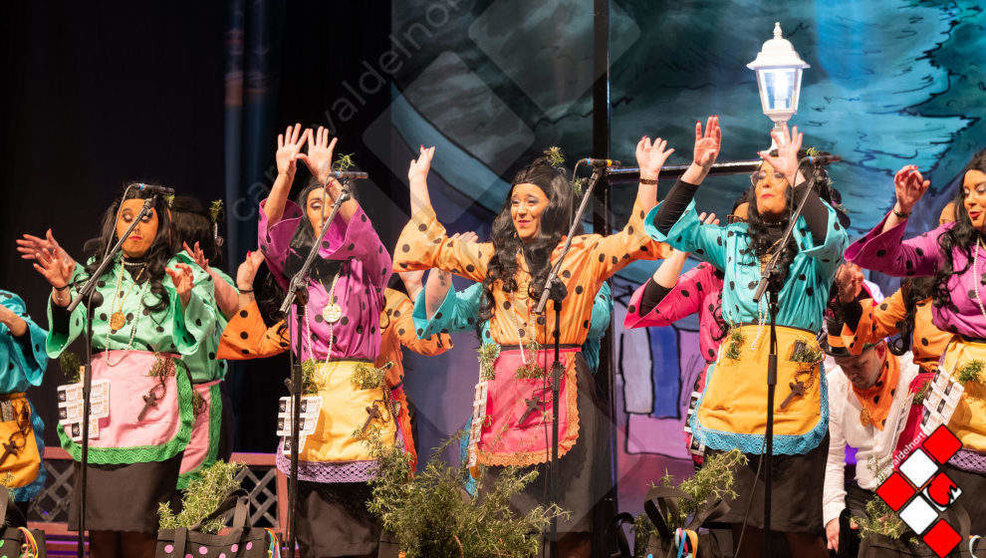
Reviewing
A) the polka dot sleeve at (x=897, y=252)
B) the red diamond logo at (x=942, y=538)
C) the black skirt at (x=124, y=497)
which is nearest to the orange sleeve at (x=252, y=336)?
the black skirt at (x=124, y=497)

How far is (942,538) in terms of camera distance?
3316mm

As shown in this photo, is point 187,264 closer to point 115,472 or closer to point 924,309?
point 115,472

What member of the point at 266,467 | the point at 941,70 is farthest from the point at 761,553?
the point at 266,467

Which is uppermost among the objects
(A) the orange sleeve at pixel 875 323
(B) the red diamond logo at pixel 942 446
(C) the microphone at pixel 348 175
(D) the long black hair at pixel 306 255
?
(C) the microphone at pixel 348 175

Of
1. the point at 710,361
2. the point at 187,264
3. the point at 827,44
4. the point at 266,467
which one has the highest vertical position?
the point at 827,44

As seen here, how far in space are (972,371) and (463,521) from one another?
174 centimetres

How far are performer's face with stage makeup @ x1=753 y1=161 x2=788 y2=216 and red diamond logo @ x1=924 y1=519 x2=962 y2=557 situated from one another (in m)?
1.32

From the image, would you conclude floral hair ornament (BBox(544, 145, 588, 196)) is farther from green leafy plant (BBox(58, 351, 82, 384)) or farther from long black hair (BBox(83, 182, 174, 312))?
green leafy plant (BBox(58, 351, 82, 384))

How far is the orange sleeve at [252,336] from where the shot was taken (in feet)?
17.6

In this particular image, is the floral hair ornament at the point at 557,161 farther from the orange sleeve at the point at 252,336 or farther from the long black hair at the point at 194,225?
the long black hair at the point at 194,225

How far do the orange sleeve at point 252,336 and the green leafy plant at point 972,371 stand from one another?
9.01ft

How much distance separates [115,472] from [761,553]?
2.42 metres

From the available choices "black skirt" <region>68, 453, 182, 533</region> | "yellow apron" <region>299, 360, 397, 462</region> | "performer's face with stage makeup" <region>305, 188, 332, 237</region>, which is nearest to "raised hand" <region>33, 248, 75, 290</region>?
"black skirt" <region>68, 453, 182, 533</region>

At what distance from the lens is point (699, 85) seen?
6375mm
